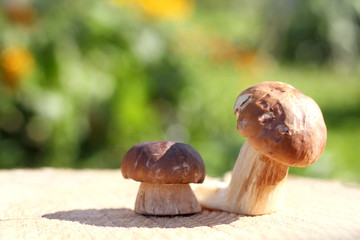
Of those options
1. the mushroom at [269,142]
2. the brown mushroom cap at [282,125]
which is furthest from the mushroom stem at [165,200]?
the brown mushroom cap at [282,125]

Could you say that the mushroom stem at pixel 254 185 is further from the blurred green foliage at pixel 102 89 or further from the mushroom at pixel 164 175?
the blurred green foliage at pixel 102 89

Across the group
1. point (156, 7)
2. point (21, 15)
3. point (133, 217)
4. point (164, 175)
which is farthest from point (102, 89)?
point (164, 175)

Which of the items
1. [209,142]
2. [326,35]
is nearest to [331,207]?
[209,142]

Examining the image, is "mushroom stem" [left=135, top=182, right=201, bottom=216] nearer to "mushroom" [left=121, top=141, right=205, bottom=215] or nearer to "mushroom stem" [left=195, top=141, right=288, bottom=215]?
"mushroom" [left=121, top=141, right=205, bottom=215]

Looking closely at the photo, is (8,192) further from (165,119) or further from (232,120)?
(232,120)

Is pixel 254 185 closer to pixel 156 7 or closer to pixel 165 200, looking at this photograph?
pixel 165 200

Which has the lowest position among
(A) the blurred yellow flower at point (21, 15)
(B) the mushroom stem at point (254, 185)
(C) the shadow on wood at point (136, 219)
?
(C) the shadow on wood at point (136, 219)

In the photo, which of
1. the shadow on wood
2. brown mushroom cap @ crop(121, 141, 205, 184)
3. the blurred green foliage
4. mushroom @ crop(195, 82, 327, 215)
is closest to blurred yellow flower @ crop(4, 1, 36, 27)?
the blurred green foliage
